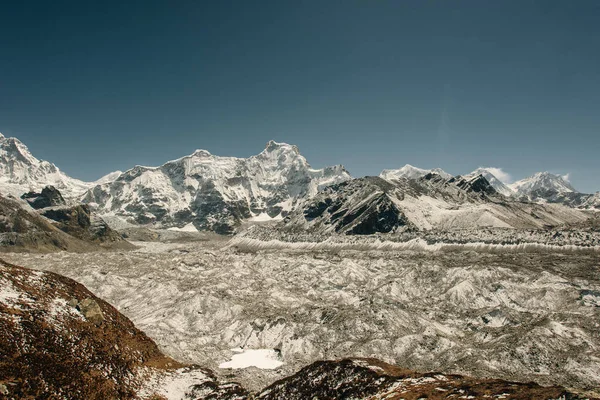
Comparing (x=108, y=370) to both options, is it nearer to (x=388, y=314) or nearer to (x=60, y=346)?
(x=60, y=346)

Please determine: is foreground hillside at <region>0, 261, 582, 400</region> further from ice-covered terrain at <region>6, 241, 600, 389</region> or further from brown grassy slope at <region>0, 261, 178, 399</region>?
ice-covered terrain at <region>6, 241, 600, 389</region>

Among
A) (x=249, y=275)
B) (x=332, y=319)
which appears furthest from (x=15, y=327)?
(x=249, y=275)

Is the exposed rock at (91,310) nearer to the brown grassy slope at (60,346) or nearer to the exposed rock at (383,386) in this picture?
the brown grassy slope at (60,346)

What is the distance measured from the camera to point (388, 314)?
107m

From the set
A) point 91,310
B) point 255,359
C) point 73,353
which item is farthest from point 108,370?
point 255,359

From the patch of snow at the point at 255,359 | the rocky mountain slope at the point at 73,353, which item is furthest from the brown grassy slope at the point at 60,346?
the patch of snow at the point at 255,359

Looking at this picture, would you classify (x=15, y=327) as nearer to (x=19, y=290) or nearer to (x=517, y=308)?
(x=19, y=290)

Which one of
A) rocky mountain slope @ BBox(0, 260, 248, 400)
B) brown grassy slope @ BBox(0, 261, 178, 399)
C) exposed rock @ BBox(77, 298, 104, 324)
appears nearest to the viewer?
brown grassy slope @ BBox(0, 261, 178, 399)

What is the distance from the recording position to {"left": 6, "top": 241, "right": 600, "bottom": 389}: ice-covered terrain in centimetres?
8400

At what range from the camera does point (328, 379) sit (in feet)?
155

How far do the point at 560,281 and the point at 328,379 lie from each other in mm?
124171

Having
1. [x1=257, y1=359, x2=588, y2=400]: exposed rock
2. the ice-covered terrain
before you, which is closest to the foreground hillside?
[x1=257, y1=359, x2=588, y2=400]: exposed rock

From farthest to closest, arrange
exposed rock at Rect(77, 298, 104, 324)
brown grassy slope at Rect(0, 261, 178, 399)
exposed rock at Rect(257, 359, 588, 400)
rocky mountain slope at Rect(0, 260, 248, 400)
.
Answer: exposed rock at Rect(77, 298, 104, 324)
rocky mountain slope at Rect(0, 260, 248, 400)
brown grassy slope at Rect(0, 261, 178, 399)
exposed rock at Rect(257, 359, 588, 400)

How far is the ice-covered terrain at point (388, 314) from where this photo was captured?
84.0 metres
